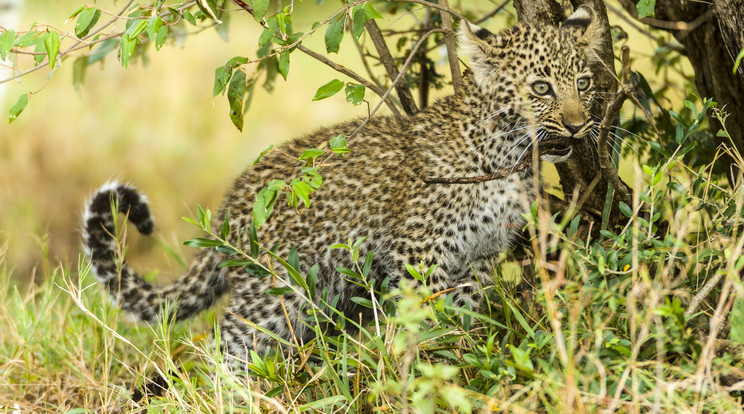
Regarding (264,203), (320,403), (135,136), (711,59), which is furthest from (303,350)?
(135,136)

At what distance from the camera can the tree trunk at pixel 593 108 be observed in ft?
13.2

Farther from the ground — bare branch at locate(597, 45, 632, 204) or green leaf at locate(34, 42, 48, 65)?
green leaf at locate(34, 42, 48, 65)

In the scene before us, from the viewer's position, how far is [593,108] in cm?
409

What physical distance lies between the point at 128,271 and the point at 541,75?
2247 millimetres

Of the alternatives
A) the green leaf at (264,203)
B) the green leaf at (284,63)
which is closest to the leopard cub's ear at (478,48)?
the green leaf at (284,63)

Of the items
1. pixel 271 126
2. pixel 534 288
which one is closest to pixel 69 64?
pixel 271 126

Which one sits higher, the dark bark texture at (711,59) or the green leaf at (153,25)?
the green leaf at (153,25)

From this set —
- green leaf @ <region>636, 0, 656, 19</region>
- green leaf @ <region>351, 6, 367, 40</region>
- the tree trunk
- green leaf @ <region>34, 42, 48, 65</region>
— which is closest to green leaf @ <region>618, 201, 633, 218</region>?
green leaf @ <region>636, 0, 656, 19</region>

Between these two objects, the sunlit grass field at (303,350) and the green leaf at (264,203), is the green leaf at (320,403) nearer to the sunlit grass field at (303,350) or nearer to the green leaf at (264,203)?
the sunlit grass field at (303,350)

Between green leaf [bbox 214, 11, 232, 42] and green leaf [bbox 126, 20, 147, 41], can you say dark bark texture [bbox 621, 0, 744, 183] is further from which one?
green leaf [bbox 126, 20, 147, 41]

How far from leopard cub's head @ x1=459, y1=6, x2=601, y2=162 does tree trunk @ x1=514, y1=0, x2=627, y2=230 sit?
14cm

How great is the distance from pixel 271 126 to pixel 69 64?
126 inches

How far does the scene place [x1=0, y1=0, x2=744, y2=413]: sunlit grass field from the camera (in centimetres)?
256

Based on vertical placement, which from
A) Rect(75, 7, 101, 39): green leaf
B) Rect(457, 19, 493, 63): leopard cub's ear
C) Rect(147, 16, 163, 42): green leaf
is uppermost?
Rect(75, 7, 101, 39): green leaf
